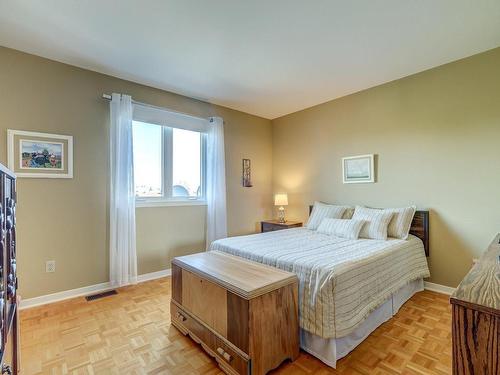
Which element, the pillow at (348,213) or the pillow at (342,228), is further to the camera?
the pillow at (348,213)

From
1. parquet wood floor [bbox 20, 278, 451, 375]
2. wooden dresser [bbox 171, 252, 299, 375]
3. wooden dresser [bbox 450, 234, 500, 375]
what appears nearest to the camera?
wooden dresser [bbox 450, 234, 500, 375]

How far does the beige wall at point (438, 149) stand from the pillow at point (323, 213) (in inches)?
10.9

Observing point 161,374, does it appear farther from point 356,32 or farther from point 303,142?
point 303,142

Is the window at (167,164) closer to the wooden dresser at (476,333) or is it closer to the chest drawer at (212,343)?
the chest drawer at (212,343)

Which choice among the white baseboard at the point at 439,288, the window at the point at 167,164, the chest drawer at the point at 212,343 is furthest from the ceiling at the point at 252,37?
the white baseboard at the point at 439,288

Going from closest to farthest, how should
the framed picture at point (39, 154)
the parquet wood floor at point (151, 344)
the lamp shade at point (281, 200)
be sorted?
the parquet wood floor at point (151, 344) → the framed picture at point (39, 154) → the lamp shade at point (281, 200)

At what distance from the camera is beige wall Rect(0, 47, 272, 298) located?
2.47 meters

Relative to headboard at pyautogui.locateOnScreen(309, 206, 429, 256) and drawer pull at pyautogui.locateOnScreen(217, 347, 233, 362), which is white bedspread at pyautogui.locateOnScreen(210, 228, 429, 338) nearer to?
headboard at pyautogui.locateOnScreen(309, 206, 429, 256)

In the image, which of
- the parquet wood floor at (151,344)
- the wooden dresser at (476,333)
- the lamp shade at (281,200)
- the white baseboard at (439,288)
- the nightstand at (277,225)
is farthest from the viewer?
the lamp shade at (281,200)

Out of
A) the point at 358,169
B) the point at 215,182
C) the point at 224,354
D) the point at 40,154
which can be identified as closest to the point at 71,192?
the point at 40,154

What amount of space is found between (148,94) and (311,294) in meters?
3.03

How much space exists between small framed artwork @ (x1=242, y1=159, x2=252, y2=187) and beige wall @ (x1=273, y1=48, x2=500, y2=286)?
1311mm

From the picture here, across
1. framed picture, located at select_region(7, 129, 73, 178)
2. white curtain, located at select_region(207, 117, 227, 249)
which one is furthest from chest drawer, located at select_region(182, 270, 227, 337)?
framed picture, located at select_region(7, 129, 73, 178)

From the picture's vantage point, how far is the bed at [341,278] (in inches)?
64.3
